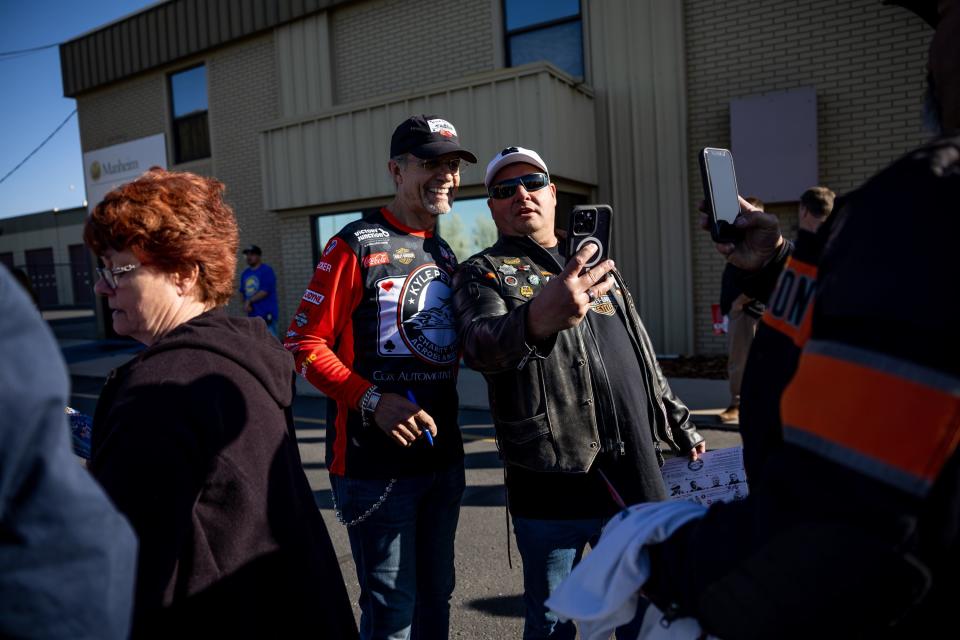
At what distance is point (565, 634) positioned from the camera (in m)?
2.26

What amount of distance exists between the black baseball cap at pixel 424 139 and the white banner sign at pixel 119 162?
43.3 feet

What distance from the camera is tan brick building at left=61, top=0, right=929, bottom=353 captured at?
8.02 meters

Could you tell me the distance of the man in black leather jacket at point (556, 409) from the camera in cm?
214

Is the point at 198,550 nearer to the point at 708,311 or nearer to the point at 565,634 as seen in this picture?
the point at 565,634

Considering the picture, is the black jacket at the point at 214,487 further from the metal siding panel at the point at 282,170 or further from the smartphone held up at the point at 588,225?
the metal siding panel at the point at 282,170

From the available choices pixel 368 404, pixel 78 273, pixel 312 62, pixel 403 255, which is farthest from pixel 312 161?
pixel 78 273

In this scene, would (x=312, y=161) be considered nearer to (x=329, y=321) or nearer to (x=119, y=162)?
(x=119, y=162)

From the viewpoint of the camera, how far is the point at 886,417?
789mm

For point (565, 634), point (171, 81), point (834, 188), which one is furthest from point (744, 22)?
point (171, 81)

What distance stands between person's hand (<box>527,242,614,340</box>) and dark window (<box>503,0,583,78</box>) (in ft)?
27.9

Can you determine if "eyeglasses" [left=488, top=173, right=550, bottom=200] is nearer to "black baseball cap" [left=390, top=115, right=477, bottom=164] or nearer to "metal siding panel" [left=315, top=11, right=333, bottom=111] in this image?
"black baseball cap" [left=390, top=115, right=477, bottom=164]

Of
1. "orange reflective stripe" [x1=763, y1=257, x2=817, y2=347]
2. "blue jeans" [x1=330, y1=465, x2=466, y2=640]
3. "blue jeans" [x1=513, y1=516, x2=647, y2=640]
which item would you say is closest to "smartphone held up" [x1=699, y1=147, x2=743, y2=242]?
"orange reflective stripe" [x1=763, y1=257, x2=817, y2=347]

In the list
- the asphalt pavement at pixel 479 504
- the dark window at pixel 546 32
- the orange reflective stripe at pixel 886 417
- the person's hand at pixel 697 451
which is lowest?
the asphalt pavement at pixel 479 504

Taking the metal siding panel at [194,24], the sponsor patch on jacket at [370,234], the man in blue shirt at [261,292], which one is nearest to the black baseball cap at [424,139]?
the sponsor patch on jacket at [370,234]
